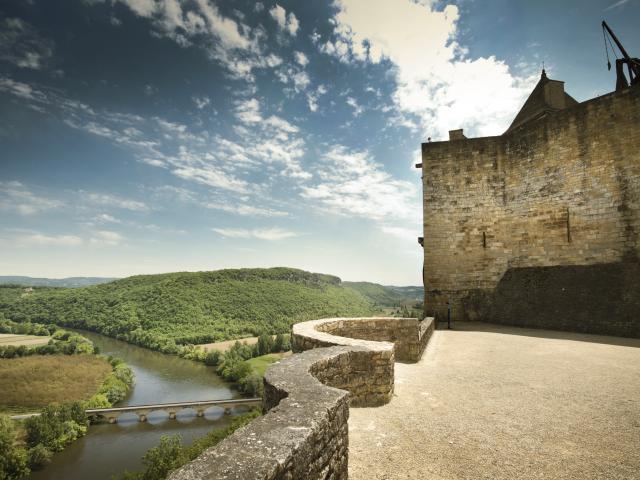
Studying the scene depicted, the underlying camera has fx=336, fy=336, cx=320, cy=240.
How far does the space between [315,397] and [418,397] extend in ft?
8.77

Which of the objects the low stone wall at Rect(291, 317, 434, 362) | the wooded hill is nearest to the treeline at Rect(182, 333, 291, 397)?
the wooded hill

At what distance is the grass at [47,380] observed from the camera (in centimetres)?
5219

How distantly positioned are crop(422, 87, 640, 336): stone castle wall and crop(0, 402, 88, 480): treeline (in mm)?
40928

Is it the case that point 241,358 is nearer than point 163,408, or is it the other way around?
point 163,408

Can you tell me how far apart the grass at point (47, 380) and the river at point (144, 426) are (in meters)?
7.07

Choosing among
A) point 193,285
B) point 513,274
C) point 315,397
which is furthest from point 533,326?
point 193,285

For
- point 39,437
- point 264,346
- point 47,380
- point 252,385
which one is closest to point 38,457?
point 39,437

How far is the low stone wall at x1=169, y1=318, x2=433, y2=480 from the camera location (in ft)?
5.86

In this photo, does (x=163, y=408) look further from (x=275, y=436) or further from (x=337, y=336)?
(x=275, y=436)

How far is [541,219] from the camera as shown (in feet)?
38.7

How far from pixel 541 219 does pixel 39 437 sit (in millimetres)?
51131

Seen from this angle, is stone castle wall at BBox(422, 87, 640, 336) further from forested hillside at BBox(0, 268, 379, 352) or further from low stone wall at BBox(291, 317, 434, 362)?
forested hillside at BBox(0, 268, 379, 352)

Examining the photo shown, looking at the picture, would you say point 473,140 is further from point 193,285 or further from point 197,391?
point 193,285

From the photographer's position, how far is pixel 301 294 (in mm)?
117625
